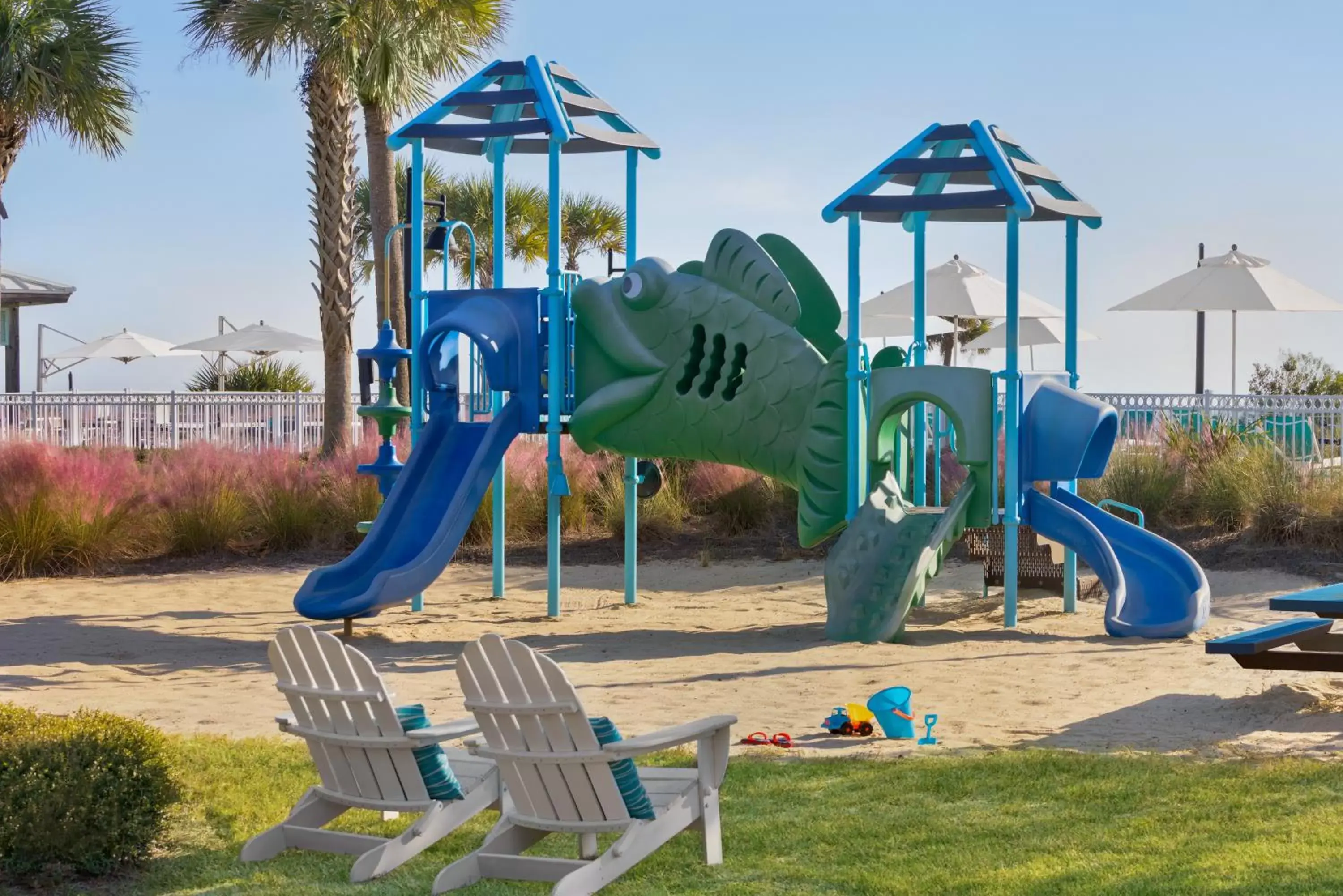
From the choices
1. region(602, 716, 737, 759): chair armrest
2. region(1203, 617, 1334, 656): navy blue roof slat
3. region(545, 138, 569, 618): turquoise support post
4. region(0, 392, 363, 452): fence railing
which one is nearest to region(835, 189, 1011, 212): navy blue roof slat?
region(545, 138, 569, 618): turquoise support post

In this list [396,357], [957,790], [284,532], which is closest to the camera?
[957,790]

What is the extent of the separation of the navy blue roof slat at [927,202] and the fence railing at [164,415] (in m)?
15.4

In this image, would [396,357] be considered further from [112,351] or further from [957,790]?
[112,351]

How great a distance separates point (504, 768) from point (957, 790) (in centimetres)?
199

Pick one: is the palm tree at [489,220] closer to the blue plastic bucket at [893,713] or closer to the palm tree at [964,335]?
the palm tree at [964,335]

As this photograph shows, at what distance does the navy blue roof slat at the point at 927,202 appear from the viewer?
34.1ft

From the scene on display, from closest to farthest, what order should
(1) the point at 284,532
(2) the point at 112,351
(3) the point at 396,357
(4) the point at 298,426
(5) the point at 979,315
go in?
(3) the point at 396,357 → (1) the point at 284,532 → (5) the point at 979,315 → (4) the point at 298,426 → (2) the point at 112,351

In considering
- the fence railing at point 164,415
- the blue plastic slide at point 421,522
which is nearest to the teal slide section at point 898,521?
the blue plastic slide at point 421,522

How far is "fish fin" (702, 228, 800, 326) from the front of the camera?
11.0m

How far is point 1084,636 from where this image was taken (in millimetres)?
10688

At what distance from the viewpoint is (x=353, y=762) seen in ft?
17.4

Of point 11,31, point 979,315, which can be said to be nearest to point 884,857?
point 979,315

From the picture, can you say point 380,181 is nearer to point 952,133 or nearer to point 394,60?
point 394,60

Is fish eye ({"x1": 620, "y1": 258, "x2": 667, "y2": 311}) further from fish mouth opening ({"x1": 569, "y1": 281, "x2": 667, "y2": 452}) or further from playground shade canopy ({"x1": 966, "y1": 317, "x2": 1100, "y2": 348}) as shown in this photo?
playground shade canopy ({"x1": 966, "y1": 317, "x2": 1100, "y2": 348})
